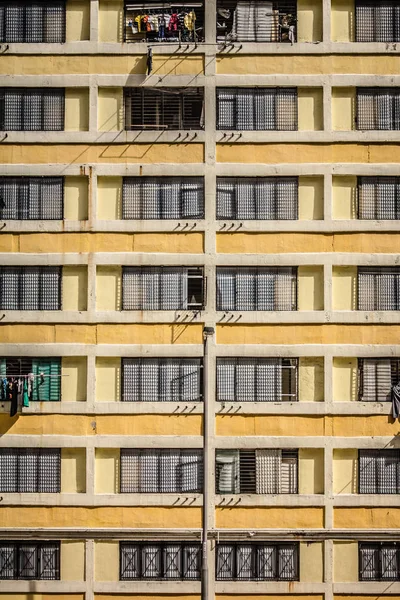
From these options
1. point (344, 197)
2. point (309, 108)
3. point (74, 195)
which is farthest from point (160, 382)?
point (309, 108)

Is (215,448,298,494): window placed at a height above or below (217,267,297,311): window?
below

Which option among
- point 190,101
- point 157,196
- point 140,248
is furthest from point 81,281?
point 190,101

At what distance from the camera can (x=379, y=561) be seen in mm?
21734

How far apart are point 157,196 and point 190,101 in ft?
11.9

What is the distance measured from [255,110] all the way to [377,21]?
5444 mm

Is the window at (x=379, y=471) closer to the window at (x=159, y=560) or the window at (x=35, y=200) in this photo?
the window at (x=159, y=560)

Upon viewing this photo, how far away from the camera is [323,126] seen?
22078 millimetres

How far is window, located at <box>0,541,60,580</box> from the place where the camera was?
21.7 m

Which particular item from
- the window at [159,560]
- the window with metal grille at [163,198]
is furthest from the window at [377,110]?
the window at [159,560]

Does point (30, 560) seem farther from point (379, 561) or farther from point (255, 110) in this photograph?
point (255, 110)

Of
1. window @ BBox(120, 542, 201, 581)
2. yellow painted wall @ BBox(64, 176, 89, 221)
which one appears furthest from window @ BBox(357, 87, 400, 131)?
window @ BBox(120, 542, 201, 581)

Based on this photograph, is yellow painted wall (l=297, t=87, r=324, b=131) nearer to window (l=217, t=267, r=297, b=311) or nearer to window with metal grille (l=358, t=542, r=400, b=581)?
window (l=217, t=267, r=297, b=311)

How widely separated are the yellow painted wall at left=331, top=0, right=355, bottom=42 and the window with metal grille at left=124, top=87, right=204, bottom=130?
539cm

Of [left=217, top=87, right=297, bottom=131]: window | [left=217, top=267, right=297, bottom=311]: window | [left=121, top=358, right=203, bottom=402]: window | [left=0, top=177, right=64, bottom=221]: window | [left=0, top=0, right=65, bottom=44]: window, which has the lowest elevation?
[left=121, top=358, right=203, bottom=402]: window
